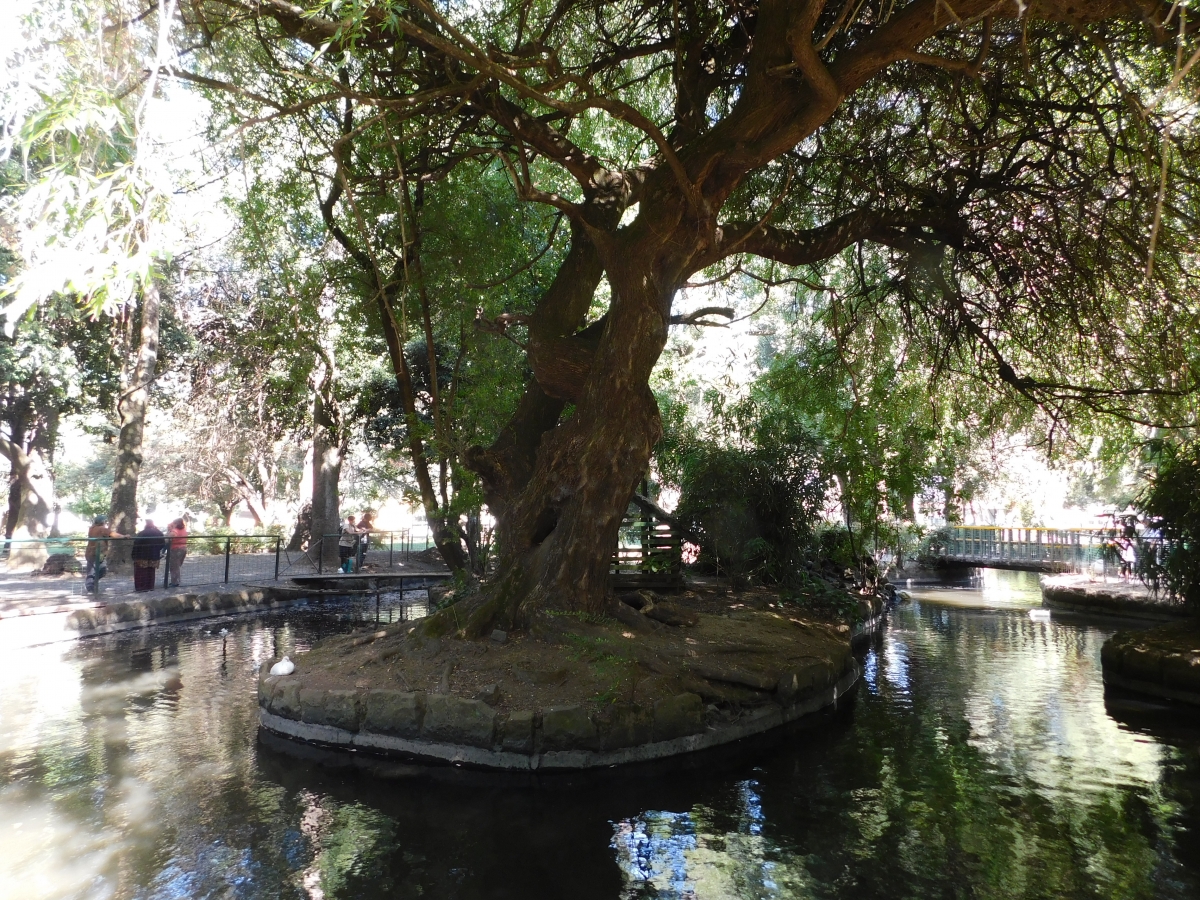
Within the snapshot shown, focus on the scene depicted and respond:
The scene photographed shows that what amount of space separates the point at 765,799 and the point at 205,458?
2376 centimetres

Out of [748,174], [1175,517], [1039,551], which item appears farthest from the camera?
[1039,551]

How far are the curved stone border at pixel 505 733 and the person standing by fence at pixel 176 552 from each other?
8793mm

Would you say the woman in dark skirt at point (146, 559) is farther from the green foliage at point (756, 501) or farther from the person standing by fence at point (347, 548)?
the green foliage at point (756, 501)

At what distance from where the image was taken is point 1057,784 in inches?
246

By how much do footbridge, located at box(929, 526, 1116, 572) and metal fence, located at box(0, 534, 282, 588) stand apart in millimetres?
17852

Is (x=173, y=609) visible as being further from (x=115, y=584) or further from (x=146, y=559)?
(x=115, y=584)

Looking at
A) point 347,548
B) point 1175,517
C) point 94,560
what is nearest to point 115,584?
point 94,560

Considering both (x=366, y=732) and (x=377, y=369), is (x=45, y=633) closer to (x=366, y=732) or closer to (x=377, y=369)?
(x=366, y=732)

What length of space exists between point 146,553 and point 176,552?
0.91 metres

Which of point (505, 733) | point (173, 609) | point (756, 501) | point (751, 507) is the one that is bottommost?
point (505, 733)

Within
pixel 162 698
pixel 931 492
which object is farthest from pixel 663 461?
pixel 162 698

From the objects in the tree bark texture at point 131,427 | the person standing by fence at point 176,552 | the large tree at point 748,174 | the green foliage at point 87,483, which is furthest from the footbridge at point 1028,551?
the green foliage at point 87,483

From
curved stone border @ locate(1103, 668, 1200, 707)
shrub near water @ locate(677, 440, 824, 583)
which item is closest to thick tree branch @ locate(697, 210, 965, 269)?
shrub near water @ locate(677, 440, 824, 583)

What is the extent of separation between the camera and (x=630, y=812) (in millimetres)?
5746
